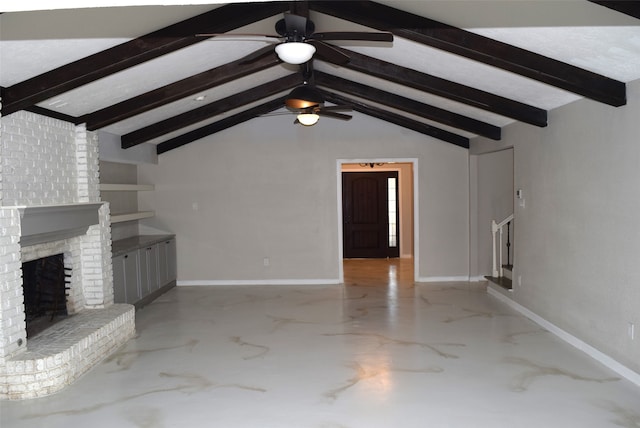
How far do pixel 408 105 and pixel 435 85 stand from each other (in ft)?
4.64

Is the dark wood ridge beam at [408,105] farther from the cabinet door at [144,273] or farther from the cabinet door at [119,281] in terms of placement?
Result: the cabinet door at [119,281]

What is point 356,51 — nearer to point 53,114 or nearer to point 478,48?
point 478,48

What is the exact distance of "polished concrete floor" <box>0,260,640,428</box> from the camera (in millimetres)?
3662

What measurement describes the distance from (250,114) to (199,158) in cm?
118

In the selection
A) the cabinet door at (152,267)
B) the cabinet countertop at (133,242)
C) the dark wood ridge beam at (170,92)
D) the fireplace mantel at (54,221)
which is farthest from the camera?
the cabinet door at (152,267)

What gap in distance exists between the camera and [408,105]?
7008mm

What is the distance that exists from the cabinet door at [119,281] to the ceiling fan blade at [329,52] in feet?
12.3

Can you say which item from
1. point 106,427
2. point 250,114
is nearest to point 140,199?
point 250,114

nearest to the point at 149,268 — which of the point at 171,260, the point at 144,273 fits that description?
the point at 144,273

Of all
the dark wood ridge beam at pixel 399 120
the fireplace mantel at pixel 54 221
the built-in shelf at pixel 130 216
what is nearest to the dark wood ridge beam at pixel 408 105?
the dark wood ridge beam at pixel 399 120

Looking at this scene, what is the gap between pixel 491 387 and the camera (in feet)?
13.6

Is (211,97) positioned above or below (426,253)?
above

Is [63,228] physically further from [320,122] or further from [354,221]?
[354,221]

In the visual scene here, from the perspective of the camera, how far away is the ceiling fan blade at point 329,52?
3.77 m
